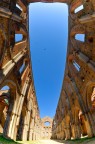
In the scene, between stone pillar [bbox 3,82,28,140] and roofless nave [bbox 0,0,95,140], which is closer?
roofless nave [bbox 0,0,95,140]

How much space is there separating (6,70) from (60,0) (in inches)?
346

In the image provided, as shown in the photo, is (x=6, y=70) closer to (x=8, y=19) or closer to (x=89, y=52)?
(x=8, y=19)

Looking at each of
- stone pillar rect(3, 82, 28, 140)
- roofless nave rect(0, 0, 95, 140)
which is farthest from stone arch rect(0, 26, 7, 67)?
stone pillar rect(3, 82, 28, 140)

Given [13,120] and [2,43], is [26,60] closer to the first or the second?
[2,43]

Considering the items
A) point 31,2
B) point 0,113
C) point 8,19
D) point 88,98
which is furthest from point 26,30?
point 0,113

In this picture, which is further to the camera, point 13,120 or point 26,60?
point 26,60

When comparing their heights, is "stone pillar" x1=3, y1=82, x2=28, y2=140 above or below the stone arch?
below

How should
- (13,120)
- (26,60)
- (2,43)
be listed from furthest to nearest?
(26,60) → (13,120) → (2,43)

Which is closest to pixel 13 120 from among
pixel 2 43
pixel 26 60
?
pixel 2 43

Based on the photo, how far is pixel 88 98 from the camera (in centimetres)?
1428

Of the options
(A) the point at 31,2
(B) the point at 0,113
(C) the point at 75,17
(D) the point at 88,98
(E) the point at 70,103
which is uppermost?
(A) the point at 31,2

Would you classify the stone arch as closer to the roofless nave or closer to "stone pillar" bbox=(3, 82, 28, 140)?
the roofless nave

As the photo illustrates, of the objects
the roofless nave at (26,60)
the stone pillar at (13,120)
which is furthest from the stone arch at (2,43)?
the stone pillar at (13,120)

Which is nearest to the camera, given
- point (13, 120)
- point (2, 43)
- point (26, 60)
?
point (2, 43)
